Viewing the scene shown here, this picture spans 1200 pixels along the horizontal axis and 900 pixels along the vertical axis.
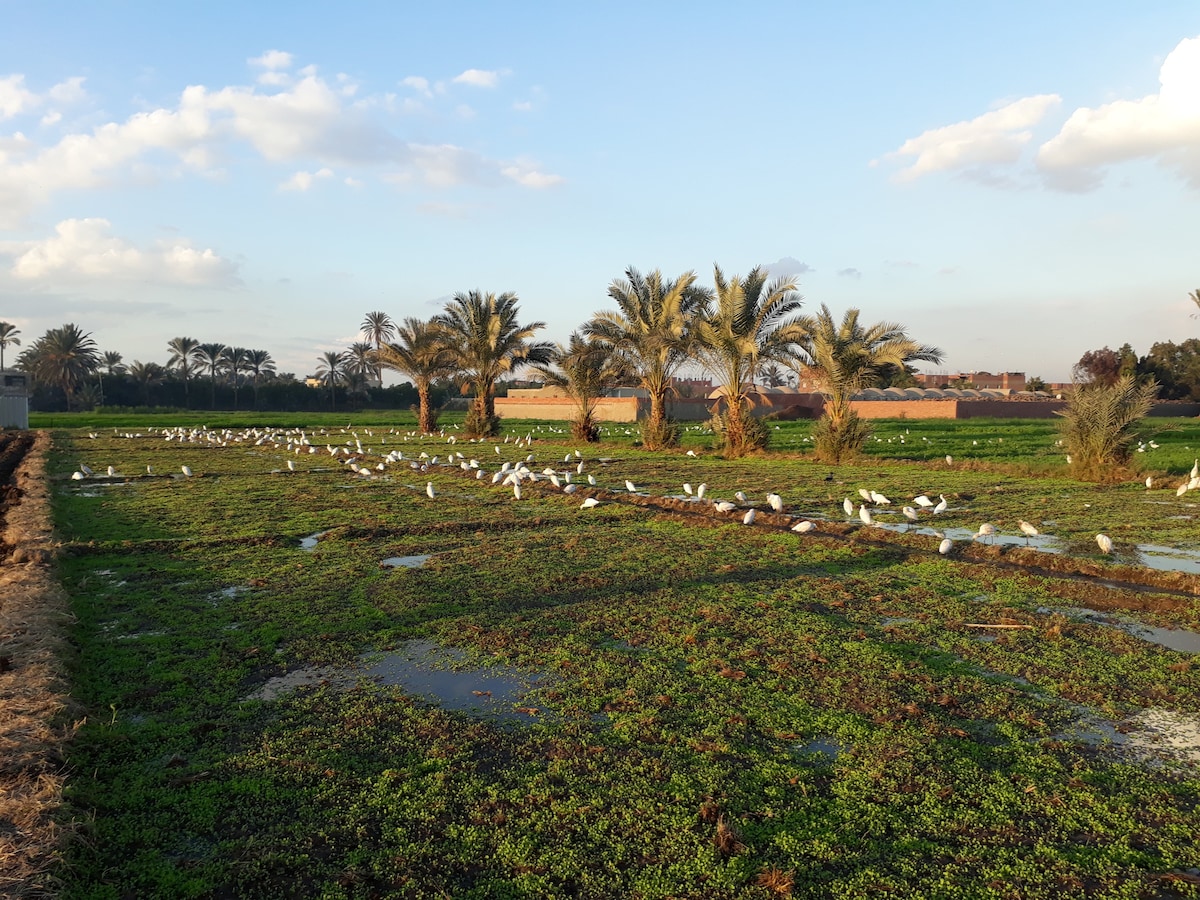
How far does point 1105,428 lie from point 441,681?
1756 cm

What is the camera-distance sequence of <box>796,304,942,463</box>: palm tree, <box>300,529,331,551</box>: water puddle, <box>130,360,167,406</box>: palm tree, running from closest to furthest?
<box>300,529,331,551</box>: water puddle, <box>796,304,942,463</box>: palm tree, <box>130,360,167,406</box>: palm tree

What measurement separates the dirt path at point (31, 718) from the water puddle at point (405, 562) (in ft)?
10.4

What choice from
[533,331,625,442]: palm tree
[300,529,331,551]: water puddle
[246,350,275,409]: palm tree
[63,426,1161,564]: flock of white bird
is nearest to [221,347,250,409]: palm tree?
[246,350,275,409]: palm tree

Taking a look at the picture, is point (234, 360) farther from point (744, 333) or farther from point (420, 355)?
point (744, 333)

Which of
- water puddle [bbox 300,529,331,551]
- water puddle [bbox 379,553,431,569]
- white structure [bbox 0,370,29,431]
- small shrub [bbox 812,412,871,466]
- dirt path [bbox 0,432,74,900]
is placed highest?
white structure [bbox 0,370,29,431]

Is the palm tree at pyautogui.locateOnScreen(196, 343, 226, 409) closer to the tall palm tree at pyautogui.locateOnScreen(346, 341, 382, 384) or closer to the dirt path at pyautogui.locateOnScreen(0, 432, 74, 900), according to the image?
the tall palm tree at pyautogui.locateOnScreen(346, 341, 382, 384)

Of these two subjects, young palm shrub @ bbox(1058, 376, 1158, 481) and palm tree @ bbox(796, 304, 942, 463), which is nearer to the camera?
young palm shrub @ bbox(1058, 376, 1158, 481)

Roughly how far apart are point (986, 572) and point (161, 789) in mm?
7971

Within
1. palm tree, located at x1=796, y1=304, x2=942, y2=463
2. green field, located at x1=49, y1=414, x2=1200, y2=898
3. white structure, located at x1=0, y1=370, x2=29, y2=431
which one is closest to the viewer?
green field, located at x1=49, y1=414, x2=1200, y2=898

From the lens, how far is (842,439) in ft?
74.0

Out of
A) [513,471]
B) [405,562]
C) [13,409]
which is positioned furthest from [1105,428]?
[13,409]

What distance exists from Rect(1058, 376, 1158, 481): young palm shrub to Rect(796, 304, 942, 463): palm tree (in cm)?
512

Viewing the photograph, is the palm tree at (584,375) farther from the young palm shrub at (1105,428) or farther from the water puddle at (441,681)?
the water puddle at (441,681)

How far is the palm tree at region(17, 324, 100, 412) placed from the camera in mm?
65625
